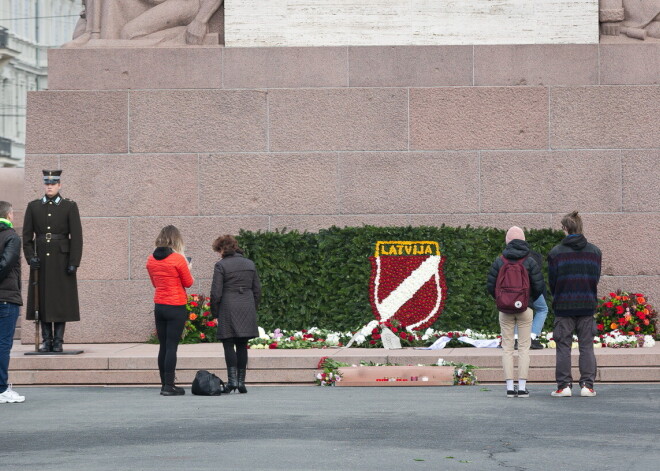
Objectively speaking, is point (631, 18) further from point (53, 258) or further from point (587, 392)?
point (53, 258)

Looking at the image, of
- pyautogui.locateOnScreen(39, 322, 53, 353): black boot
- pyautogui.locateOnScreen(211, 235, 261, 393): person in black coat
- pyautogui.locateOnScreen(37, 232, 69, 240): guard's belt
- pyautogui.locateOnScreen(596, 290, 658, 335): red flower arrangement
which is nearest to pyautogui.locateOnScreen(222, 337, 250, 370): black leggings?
pyautogui.locateOnScreen(211, 235, 261, 393): person in black coat

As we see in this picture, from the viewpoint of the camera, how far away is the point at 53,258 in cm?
1459

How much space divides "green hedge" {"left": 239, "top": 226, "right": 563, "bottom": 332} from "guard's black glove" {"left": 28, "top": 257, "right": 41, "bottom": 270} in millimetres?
2545

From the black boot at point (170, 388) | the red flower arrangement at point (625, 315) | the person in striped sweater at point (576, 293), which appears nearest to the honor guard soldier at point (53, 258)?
the black boot at point (170, 388)

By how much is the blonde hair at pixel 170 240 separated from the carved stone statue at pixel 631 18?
21.9 feet

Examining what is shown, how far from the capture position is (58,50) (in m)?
16.6

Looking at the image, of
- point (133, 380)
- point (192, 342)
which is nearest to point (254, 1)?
point (192, 342)

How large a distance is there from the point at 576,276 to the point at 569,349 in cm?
66

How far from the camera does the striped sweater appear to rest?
40.8ft

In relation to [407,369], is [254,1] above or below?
above

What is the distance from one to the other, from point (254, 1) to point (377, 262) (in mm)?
3539

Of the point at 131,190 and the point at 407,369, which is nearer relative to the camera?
the point at 407,369

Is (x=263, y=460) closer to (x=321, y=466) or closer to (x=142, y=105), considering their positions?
(x=321, y=466)

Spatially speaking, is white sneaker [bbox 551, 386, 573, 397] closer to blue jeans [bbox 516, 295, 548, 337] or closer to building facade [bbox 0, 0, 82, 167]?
blue jeans [bbox 516, 295, 548, 337]
